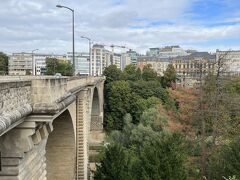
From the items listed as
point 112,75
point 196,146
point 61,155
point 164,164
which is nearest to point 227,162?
point 196,146

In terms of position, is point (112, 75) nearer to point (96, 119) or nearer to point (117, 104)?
point (117, 104)

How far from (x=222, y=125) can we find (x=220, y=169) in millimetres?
2358

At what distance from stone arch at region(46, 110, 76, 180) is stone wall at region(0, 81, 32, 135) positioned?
12.6 m

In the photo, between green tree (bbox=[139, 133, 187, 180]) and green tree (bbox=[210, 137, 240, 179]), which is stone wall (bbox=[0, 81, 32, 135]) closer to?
green tree (bbox=[139, 133, 187, 180])

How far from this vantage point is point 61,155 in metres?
21.1

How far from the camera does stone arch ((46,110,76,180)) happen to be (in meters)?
20.2

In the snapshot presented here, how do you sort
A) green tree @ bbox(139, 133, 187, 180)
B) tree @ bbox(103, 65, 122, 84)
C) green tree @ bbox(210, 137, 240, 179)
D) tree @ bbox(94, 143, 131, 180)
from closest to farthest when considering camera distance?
1. green tree @ bbox(139, 133, 187, 180)
2. green tree @ bbox(210, 137, 240, 179)
3. tree @ bbox(94, 143, 131, 180)
4. tree @ bbox(103, 65, 122, 84)

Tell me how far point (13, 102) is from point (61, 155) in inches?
590

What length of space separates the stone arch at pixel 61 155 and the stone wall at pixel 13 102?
1257 cm

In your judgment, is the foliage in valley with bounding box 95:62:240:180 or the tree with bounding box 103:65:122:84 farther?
the tree with bounding box 103:65:122:84

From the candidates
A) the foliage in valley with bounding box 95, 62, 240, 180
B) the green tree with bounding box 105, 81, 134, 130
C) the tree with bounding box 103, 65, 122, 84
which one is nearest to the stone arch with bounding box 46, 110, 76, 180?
the foliage in valley with bounding box 95, 62, 240, 180

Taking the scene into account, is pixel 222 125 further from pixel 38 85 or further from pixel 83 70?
pixel 83 70

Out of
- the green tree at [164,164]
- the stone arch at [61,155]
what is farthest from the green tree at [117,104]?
the green tree at [164,164]

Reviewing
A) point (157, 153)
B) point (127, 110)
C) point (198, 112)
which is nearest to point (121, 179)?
point (157, 153)
